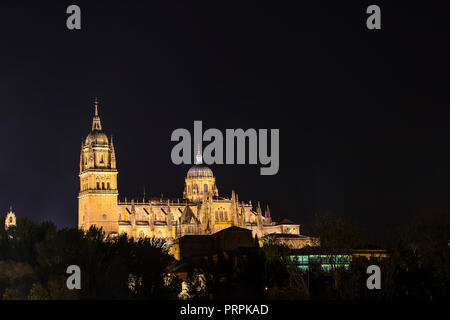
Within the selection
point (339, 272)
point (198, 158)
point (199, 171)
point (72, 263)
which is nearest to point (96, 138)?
point (199, 171)

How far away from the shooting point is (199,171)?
151125 mm

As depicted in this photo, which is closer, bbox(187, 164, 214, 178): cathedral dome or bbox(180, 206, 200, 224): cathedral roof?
bbox(180, 206, 200, 224): cathedral roof

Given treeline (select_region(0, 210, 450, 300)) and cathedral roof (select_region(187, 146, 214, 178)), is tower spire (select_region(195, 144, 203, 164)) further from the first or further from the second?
treeline (select_region(0, 210, 450, 300))

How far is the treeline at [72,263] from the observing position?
61938 millimetres

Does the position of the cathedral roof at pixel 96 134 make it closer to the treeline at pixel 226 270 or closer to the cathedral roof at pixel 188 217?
the cathedral roof at pixel 188 217

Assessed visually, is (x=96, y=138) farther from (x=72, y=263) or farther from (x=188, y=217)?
(x=72, y=263)

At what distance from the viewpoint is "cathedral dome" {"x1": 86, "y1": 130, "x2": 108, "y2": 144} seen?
138 metres

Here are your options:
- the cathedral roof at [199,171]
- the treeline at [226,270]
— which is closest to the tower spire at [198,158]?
the cathedral roof at [199,171]

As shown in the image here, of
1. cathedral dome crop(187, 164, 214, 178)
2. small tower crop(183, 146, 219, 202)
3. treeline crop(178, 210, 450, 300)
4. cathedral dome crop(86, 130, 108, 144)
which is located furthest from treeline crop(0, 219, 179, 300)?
cathedral dome crop(187, 164, 214, 178)

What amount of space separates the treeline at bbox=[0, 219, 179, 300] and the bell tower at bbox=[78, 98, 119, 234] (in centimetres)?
4979

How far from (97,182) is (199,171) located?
1875cm
